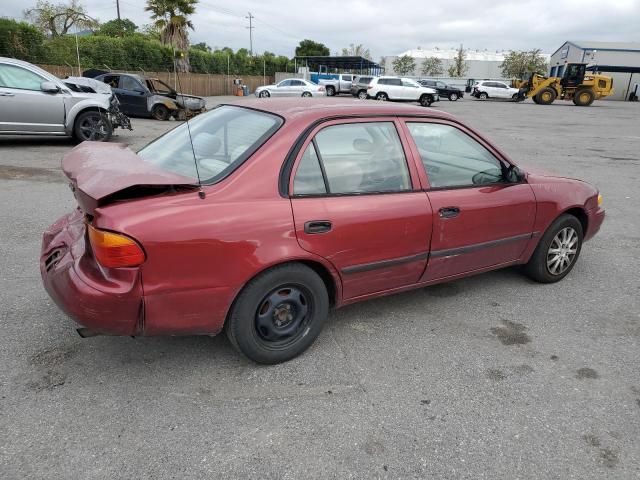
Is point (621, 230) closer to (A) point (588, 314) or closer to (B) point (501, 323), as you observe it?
(A) point (588, 314)

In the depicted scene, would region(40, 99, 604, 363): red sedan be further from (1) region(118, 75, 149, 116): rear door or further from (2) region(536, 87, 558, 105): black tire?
(2) region(536, 87, 558, 105): black tire

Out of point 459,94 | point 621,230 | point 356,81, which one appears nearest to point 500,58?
point 459,94

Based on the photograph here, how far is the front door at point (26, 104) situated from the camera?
914cm

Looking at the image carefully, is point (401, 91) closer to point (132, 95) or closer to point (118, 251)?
point (132, 95)

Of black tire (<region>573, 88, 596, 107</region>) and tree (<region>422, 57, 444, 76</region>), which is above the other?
tree (<region>422, 57, 444, 76</region>)

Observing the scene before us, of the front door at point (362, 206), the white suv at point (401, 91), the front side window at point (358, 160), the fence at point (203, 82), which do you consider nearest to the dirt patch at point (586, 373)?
the front door at point (362, 206)

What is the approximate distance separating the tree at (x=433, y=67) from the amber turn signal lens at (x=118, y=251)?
85.9 meters

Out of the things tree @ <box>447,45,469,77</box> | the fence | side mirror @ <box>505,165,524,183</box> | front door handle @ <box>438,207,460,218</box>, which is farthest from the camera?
tree @ <box>447,45,469,77</box>

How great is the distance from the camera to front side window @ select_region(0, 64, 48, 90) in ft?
29.9

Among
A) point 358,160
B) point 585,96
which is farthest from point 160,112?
point 585,96

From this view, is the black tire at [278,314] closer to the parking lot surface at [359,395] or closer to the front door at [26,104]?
the parking lot surface at [359,395]

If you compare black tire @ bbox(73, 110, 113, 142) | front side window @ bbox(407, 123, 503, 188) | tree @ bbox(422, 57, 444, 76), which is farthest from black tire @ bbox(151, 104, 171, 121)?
tree @ bbox(422, 57, 444, 76)

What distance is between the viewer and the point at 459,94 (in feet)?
128

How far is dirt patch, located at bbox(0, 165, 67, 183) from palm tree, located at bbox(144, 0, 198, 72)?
27057 millimetres
